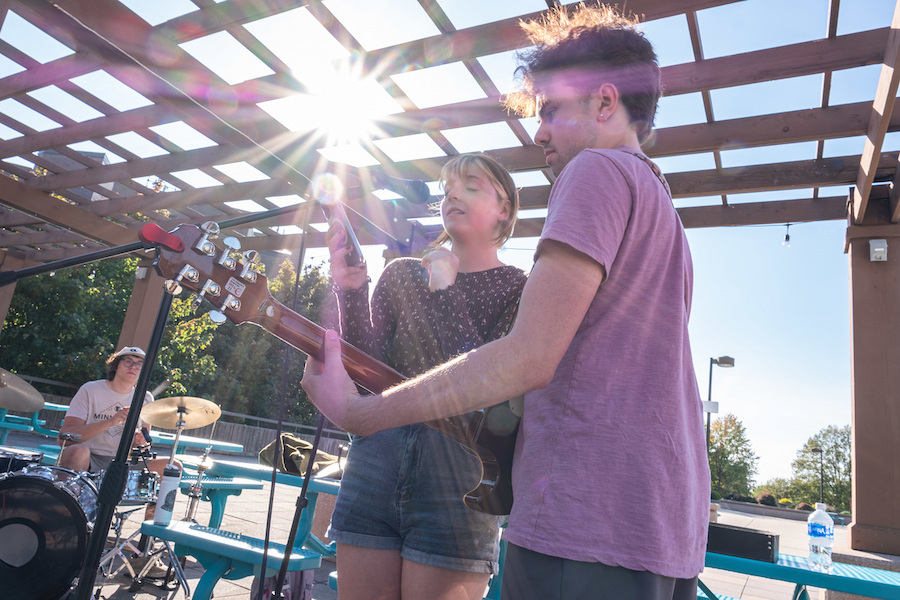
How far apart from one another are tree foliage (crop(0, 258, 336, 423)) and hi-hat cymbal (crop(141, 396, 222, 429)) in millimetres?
6782

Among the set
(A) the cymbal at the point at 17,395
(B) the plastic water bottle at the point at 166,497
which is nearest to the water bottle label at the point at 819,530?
(B) the plastic water bottle at the point at 166,497

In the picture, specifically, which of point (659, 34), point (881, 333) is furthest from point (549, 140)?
point (881, 333)

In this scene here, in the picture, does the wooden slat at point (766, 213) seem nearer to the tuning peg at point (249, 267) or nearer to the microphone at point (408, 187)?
the microphone at point (408, 187)

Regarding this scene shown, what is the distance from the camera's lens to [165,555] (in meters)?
4.31

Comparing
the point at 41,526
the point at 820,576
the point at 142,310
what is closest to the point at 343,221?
the point at 820,576

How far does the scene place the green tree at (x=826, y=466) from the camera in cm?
4350

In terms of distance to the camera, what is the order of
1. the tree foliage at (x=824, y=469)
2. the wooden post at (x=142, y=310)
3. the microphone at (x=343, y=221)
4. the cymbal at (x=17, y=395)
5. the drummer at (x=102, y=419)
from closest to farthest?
the microphone at (x=343, y=221), the drummer at (x=102, y=419), the cymbal at (x=17, y=395), the wooden post at (x=142, y=310), the tree foliage at (x=824, y=469)

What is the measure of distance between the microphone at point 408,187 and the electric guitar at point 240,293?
0.63m

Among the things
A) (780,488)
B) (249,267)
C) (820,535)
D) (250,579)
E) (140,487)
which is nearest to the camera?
(249,267)

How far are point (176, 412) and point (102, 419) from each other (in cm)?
55

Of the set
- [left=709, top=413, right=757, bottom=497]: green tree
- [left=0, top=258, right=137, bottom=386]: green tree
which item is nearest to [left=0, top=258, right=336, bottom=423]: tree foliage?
[left=0, top=258, right=137, bottom=386]: green tree

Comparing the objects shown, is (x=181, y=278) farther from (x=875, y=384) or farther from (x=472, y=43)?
(x=875, y=384)

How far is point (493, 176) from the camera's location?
1806 millimetres

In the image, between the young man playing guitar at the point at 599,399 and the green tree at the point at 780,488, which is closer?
the young man playing guitar at the point at 599,399
